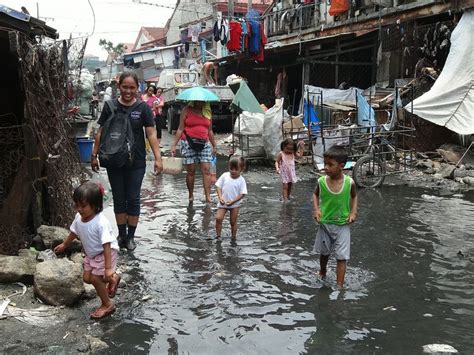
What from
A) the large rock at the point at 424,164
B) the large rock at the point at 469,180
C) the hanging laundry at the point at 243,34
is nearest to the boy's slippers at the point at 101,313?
the large rock at the point at 469,180

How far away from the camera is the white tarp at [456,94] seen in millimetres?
11250

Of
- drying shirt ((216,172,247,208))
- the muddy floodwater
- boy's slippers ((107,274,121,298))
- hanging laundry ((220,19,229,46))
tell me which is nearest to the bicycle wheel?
the muddy floodwater

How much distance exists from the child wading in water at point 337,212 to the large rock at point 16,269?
2.60 meters

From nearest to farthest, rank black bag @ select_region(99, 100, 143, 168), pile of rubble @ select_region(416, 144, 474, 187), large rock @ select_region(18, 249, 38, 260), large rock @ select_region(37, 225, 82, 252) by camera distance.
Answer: large rock @ select_region(18, 249, 38, 260) → large rock @ select_region(37, 225, 82, 252) → black bag @ select_region(99, 100, 143, 168) → pile of rubble @ select_region(416, 144, 474, 187)

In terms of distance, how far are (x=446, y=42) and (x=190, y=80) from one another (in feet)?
47.4

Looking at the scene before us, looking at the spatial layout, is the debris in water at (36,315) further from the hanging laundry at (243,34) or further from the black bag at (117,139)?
the hanging laundry at (243,34)

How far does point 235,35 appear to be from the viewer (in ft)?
65.6

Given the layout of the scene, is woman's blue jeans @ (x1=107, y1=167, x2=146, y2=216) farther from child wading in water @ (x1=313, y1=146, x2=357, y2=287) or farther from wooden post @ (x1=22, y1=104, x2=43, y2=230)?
child wading in water @ (x1=313, y1=146, x2=357, y2=287)

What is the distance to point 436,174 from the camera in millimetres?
11180

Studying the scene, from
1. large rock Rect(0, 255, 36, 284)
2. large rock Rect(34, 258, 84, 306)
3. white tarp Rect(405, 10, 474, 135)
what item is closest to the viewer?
large rock Rect(34, 258, 84, 306)

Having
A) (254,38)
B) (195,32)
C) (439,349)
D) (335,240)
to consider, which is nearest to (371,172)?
(335,240)

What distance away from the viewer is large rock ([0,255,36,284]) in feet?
14.1

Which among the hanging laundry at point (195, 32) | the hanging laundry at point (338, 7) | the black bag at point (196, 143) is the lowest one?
the black bag at point (196, 143)

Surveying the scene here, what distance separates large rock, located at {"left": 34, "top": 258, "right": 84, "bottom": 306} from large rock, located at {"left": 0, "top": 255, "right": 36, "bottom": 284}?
286 mm
